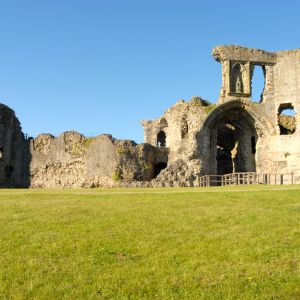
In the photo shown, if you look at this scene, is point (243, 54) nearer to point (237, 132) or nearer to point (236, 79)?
point (236, 79)

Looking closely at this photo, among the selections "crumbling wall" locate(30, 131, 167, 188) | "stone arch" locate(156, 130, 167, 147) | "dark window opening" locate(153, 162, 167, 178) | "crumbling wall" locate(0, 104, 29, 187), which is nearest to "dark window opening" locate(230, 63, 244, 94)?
"crumbling wall" locate(30, 131, 167, 188)

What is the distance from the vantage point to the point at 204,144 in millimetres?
37469

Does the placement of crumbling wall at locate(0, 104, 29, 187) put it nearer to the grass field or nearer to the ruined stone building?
the ruined stone building

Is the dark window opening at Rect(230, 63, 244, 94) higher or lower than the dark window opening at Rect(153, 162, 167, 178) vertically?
higher

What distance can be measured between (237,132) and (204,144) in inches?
224

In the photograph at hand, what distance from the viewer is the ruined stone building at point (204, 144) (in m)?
36.6

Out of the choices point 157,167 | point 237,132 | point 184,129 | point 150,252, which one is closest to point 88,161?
point 157,167

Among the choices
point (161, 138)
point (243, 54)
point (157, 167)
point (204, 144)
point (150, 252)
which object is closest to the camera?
point (150, 252)

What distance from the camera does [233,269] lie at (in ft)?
27.5

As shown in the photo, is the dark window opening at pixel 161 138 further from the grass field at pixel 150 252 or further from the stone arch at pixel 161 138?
the grass field at pixel 150 252

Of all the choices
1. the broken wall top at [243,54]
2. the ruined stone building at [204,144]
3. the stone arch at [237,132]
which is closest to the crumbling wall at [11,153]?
the ruined stone building at [204,144]

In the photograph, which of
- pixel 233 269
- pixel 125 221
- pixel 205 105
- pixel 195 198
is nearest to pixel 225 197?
pixel 195 198

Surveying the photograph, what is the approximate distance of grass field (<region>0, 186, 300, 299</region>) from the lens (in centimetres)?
765

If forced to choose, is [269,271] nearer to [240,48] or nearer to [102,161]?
[102,161]
